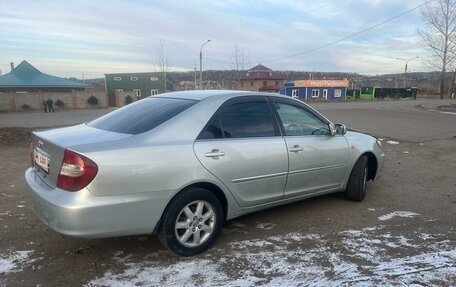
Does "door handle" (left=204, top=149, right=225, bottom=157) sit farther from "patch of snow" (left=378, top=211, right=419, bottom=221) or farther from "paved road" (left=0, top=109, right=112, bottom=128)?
"paved road" (left=0, top=109, right=112, bottom=128)

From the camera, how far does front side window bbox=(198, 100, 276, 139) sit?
389cm

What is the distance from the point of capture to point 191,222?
366 cm

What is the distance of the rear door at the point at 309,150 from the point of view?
449 cm

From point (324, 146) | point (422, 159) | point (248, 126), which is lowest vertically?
point (422, 159)

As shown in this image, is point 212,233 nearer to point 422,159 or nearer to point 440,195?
point 440,195

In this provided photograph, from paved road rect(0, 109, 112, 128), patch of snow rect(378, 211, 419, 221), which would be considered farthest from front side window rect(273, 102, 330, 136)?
paved road rect(0, 109, 112, 128)

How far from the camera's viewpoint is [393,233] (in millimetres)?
4348

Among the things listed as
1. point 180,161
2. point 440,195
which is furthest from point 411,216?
point 180,161

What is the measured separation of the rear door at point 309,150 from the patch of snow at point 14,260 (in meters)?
2.74

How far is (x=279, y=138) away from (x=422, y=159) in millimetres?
5899

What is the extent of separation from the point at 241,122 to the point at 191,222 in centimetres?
→ 119

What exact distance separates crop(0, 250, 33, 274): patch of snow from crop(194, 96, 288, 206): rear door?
1.87m

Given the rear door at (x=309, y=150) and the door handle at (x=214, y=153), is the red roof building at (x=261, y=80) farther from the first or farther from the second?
the door handle at (x=214, y=153)

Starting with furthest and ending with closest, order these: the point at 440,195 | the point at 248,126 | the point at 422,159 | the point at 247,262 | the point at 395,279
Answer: the point at 422,159 < the point at 440,195 < the point at 248,126 < the point at 247,262 < the point at 395,279
